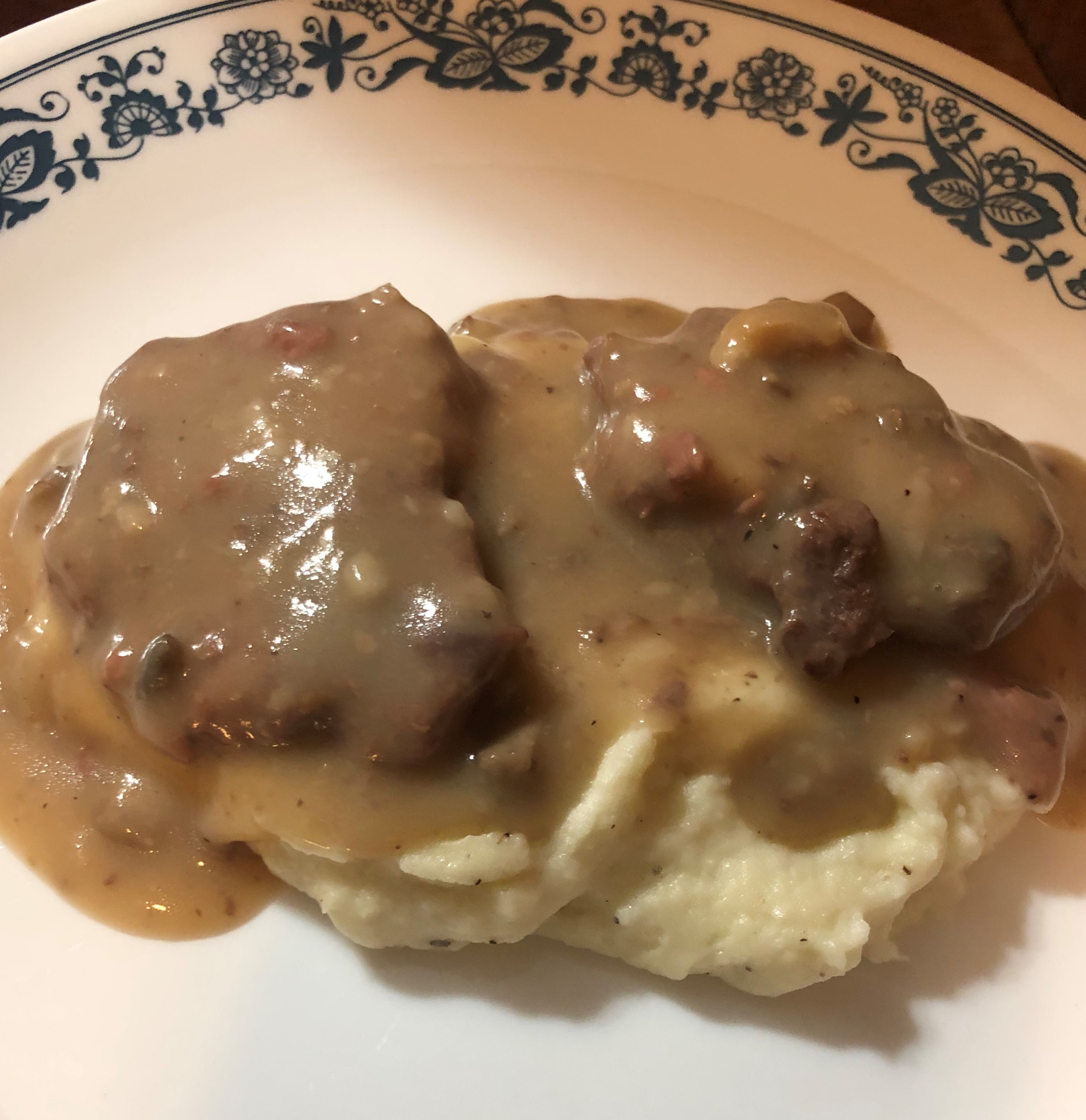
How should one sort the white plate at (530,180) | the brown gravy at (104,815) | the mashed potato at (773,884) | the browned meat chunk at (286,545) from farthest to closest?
1. the white plate at (530,180)
2. the brown gravy at (104,815)
3. the mashed potato at (773,884)
4. the browned meat chunk at (286,545)

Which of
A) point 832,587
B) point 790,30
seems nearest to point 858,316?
point 790,30

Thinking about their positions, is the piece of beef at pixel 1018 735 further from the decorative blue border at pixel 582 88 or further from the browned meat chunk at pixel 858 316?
the decorative blue border at pixel 582 88

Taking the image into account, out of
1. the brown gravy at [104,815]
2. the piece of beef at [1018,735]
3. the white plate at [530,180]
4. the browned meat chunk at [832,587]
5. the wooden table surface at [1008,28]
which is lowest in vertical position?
the brown gravy at [104,815]

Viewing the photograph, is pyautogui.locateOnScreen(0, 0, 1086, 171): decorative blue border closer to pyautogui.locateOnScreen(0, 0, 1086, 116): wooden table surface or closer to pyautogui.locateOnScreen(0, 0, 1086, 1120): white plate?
pyautogui.locateOnScreen(0, 0, 1086, 1120): white plate

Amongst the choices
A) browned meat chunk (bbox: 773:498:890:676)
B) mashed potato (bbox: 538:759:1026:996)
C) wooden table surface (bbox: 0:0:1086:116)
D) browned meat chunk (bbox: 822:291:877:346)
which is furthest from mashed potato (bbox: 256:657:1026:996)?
wooden table surface (bbox: 0:0:1086:116)

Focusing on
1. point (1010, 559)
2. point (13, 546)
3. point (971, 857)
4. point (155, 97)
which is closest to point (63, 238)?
point (155, 97)

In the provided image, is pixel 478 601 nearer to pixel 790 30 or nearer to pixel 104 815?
pixel 104 815

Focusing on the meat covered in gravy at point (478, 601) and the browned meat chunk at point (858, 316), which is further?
the browned meat chunk at point (858, 316)

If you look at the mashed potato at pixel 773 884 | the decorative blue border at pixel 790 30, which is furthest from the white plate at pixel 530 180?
the mashed potato at pixel 773 884
